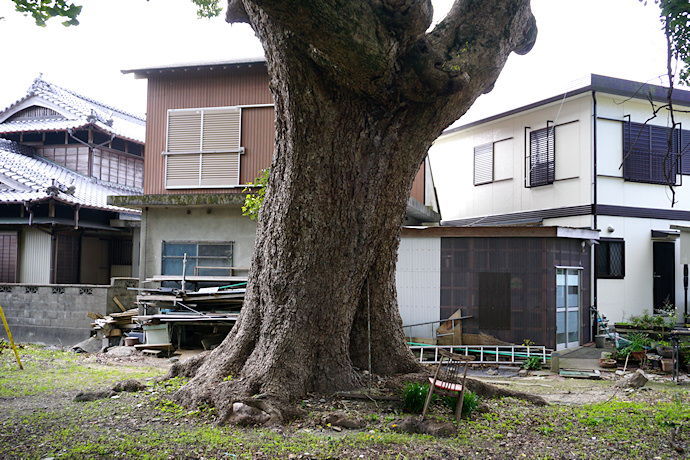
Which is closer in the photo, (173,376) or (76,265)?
(173,376)

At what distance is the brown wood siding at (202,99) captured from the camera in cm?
1476

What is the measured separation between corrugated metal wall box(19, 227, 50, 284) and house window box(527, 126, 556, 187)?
17.1 meters

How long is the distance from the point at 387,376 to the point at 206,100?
10592 millimetres

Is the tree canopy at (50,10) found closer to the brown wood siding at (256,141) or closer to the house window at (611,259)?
the brown wood siding at (256,141)

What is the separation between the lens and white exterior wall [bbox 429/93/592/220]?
1652 centimetres

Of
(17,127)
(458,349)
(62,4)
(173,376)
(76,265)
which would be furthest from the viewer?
(17,127)

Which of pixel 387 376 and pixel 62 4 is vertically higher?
pixel 62 4

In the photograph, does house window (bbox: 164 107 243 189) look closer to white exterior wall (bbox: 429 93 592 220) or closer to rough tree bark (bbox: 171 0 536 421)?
rough tree bark (bbox: 171 0 536 421)

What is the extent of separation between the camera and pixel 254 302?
23.7ft

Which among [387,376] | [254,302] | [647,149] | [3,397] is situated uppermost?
[647,149]

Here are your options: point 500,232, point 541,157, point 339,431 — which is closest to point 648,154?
point 541,157

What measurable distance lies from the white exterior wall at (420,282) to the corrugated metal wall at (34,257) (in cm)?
1275

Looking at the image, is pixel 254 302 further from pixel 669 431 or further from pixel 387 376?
pixel 669 431

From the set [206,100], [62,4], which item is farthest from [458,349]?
[62,4]
